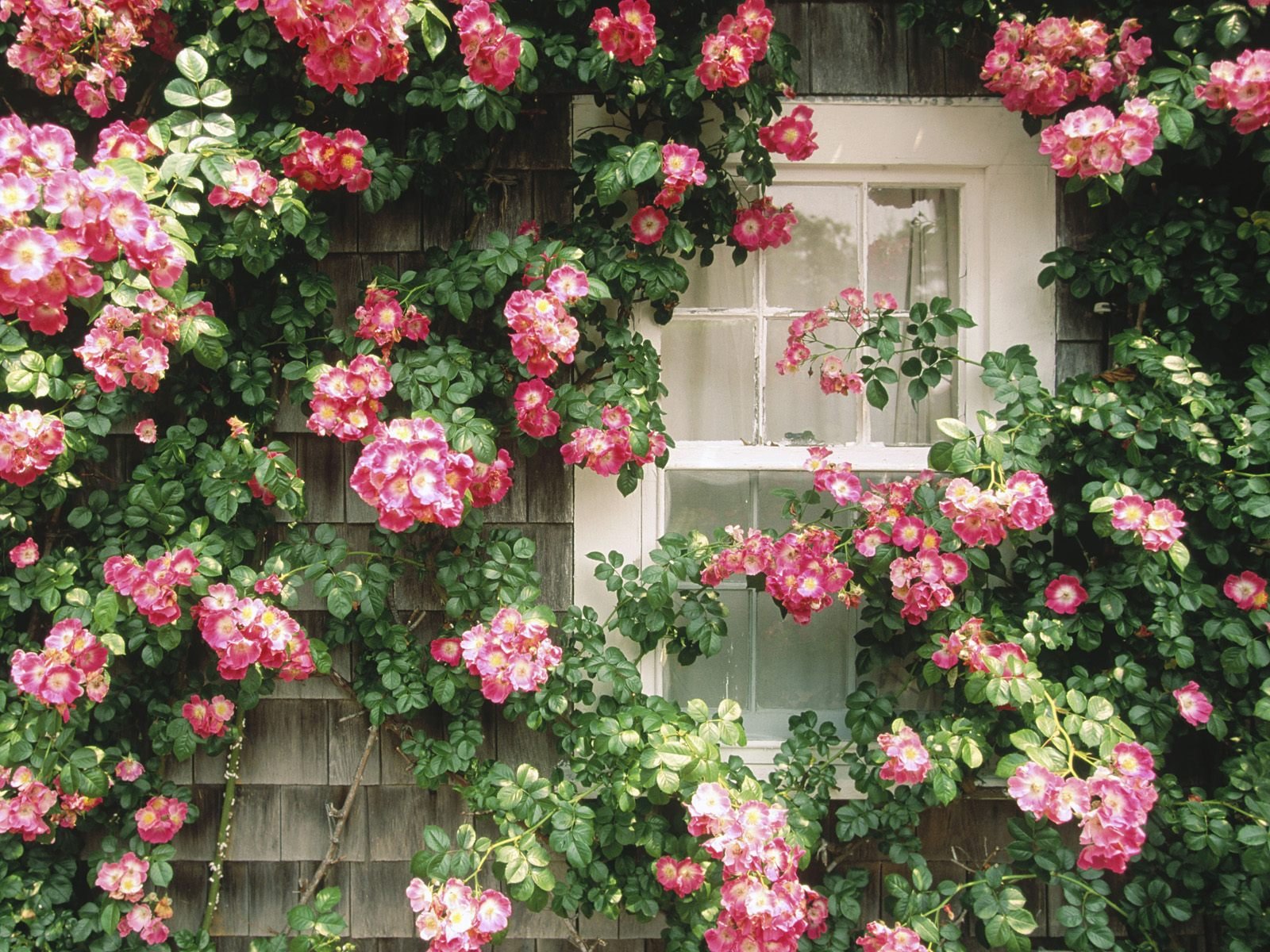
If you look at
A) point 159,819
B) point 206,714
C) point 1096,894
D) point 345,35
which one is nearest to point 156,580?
→ point 206,714

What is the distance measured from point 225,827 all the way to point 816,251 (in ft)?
6.26

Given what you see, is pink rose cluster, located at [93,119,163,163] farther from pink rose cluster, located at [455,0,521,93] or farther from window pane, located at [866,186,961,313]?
window pane, located at [866,186,961,313]

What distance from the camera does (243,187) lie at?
1686 millimetres

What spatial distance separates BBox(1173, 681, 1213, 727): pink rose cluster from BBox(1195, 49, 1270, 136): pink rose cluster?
43.7 inches

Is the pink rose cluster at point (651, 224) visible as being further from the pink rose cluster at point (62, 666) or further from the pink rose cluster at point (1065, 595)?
the pink rose cluster at point (62, 666)

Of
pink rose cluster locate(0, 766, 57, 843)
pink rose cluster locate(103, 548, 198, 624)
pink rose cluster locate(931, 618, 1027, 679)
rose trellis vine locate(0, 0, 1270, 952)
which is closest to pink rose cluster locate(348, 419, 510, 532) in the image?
rose trellis vine locate(0, 0, 1270, 952)

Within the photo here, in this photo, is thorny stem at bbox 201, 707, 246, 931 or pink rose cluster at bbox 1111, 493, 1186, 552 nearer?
pink rose cluster at bbox 1111, 493, 1186, 552

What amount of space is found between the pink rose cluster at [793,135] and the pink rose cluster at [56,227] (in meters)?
1.24

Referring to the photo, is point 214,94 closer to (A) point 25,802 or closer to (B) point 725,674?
(A) point 25,802

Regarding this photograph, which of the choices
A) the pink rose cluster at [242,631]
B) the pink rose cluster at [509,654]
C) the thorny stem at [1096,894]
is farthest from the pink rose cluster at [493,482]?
the thorny stem at [1096,894]

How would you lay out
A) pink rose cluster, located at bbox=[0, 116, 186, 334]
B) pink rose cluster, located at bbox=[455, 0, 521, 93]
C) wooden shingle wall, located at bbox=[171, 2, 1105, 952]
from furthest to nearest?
1. wooden shingle wall, located at bbox=[171, 2, 1105, 952]
2. pink rose cluster, located at bbox=[455, 0, 521, 93]
3. pink rose cluster, located at bbox=[0, 116, 186, 334]

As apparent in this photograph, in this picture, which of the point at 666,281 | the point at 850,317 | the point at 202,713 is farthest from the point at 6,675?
the point at 850,317

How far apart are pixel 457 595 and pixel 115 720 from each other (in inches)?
31.6

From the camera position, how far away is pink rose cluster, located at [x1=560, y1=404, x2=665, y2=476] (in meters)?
1.79
